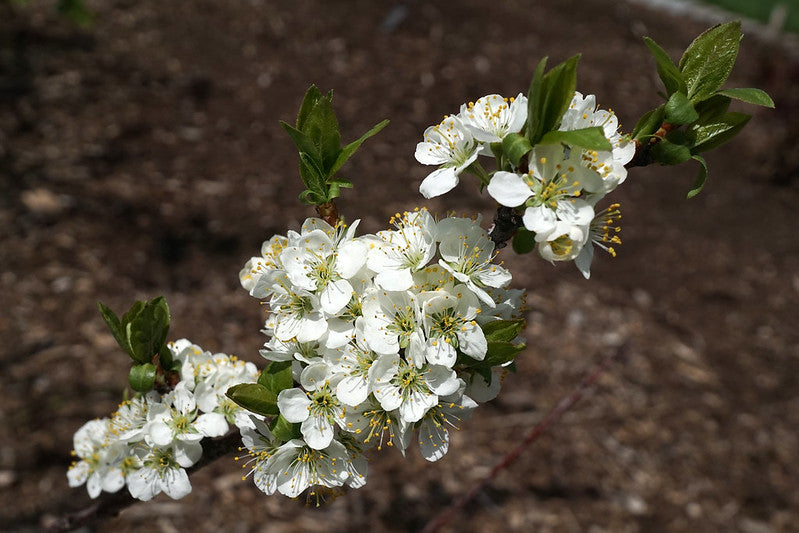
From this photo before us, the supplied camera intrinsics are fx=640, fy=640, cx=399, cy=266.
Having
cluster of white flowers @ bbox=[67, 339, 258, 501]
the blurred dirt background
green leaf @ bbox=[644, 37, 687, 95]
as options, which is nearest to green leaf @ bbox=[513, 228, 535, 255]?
green leaf @ bbox=[644, 37, 687, 95]

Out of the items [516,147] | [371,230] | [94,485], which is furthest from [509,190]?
[371,230]

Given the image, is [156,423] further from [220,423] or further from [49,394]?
[49,394]

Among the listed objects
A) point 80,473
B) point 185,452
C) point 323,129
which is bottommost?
point 80,473

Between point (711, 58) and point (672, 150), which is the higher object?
point (711, 58)

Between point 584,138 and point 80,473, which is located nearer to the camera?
point 584,138

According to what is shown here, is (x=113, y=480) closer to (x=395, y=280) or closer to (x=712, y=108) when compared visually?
(x=395, y=280)

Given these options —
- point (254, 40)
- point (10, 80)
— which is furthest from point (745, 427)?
point (10, 80)

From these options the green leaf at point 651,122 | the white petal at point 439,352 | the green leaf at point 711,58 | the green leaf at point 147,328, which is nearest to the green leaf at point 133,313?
the green leaf at point 147,328

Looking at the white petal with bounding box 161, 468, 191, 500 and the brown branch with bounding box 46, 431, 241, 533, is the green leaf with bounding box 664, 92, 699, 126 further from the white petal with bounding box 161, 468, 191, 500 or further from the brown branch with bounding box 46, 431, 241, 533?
the white petal with bounding box 161, 468, 191, 500
